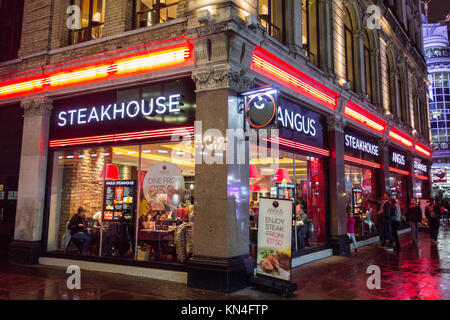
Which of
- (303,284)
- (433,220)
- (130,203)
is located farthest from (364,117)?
(130,203)

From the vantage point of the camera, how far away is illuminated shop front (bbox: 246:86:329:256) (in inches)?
355

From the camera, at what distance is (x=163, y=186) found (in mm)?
8594

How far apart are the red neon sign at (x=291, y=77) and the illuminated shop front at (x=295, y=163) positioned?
0.45 meters

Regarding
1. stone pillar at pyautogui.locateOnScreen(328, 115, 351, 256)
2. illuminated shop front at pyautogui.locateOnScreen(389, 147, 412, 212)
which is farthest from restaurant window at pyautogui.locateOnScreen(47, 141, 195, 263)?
illuminated shop front at pyautogui.locateOnScreen(389, 147, 412, 212)

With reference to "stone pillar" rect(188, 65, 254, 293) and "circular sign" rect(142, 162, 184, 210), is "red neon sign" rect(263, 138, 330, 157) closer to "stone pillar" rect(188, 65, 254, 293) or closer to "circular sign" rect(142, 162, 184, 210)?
"stone pillar" rect(188, 65, 254, 293)

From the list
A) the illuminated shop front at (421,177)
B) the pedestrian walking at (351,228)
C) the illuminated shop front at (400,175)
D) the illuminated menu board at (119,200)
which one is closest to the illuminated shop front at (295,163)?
the pedestrian walking at (351,228)

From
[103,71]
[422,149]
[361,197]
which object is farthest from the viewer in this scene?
[422,149]

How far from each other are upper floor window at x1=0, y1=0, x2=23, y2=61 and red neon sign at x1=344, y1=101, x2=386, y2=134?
11.8 m

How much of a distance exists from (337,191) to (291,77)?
4394 mm

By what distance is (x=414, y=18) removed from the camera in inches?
960

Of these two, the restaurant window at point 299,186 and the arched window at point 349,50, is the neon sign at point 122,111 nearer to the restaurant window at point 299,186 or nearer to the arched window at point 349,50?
the restaurant window at point 299,186

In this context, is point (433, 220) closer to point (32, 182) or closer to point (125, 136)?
point (125, 136)

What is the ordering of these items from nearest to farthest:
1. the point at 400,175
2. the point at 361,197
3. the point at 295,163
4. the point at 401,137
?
the point at 295,163 < the point at 361,197 < the point at 401,137 < the point at 400,175
